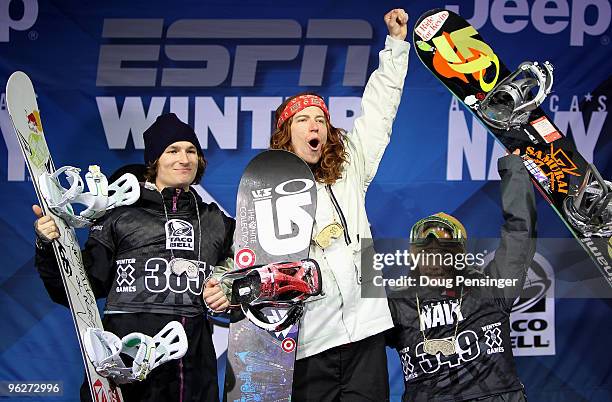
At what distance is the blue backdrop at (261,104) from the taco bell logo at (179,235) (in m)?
1.08

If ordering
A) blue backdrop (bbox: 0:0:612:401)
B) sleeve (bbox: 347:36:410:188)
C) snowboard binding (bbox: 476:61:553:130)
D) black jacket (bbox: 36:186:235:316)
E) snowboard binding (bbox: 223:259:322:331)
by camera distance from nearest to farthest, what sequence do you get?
1. snowboard binding (bbox: 223:259:322:331)
2. black jacket (bbox: 36:186:235:316)
3. sleeve (bbox: 347:36:410:188)
4. snowboard binding (bbox: 476:61:553:130)
5. blue backdrop (bbox: 0:0:612:401)

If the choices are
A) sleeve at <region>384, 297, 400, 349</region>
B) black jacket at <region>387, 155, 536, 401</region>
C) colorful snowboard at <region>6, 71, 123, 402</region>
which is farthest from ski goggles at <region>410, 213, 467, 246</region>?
colorful snowboard at <region>6, 71, 123, 402</region>

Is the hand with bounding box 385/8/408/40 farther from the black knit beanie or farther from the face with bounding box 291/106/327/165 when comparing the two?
the black knit beanie

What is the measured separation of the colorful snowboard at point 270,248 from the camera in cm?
311

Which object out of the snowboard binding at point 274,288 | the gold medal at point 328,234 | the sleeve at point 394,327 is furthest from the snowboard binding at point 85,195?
the sleeve at point 394,327

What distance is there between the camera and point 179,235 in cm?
327

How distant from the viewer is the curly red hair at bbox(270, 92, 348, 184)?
3.25 metres

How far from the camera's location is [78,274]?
321 cm

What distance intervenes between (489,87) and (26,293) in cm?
230

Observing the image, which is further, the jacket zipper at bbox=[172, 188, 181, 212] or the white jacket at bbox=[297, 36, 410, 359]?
the jacket zipper at bbox=[172, 188, 181, 212]

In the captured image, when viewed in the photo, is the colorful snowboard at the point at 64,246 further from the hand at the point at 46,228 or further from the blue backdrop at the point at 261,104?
the blue backdrop at the point at 261,104

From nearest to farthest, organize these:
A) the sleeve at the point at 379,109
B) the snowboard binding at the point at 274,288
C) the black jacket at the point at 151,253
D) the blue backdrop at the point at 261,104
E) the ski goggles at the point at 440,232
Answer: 1. the snowboard binding at the point at 274,288
2. the black jacket at the point at 151,253
3. the sleeve at the point at 379,109
4. the ski goggles at the point at 440,232
5. the blue backdrop at the point at 261,104

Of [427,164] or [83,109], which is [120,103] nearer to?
[83,109]

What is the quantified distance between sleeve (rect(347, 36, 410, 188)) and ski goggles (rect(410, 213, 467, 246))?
324 millimetres
